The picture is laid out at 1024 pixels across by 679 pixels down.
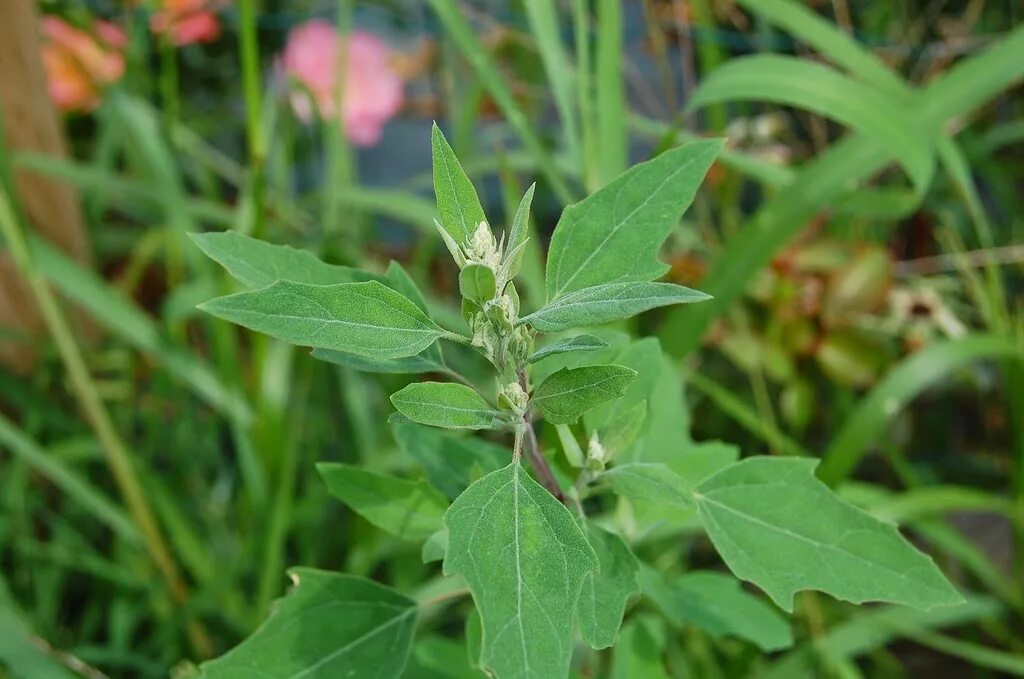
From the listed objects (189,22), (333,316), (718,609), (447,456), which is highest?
(189,22)

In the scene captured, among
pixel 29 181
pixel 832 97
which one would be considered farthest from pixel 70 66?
pixel 832 97

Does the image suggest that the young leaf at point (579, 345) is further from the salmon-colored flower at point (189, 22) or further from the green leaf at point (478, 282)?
the salmon-colored flower at point (189, 22)

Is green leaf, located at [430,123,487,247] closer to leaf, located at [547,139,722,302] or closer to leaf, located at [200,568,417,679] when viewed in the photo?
leaf, located at [547,139,722,302]

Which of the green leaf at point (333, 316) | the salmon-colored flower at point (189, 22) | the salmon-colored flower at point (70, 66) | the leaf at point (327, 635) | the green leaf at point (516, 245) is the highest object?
the salmon-colored flower at point (189, 22)

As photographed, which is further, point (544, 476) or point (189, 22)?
point (189, 22)

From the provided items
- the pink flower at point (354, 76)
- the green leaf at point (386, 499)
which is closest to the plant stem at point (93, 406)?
the green leaf at point (386, 499)

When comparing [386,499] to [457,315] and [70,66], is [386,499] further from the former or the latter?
[70,66]

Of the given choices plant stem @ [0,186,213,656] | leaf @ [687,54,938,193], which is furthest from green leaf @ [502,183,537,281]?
plant stem @ [0,186,213,656]
